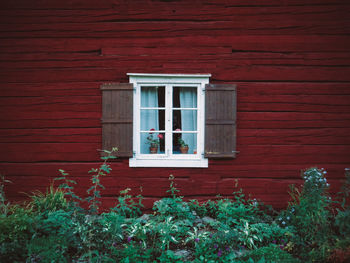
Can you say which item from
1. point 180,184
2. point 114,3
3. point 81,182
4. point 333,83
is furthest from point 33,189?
point 333,83

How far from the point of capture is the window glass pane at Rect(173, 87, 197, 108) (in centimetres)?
463

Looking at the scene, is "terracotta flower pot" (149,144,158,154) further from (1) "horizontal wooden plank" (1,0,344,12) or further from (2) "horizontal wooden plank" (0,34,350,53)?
(1) "horizontal wooden plank" (1,0,344,12)

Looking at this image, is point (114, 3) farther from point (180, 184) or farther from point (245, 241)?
point (245, 241)

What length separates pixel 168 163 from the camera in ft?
14.7

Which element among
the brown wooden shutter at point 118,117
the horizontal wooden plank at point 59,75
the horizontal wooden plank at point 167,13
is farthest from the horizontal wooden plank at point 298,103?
the horizontal wooden plank at point 59,75

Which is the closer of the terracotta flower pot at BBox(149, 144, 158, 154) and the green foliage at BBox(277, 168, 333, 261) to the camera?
the green foliage at BBox(277, 168, 333, 261)

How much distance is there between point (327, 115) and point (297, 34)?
57.7 inches

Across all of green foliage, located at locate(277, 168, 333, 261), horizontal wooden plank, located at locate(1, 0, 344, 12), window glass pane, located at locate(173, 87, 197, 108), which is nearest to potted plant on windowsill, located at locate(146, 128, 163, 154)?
window glass pane, located at locate(173, 87, 197, 108)

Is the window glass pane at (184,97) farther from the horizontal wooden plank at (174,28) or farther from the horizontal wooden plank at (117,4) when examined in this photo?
the horizontal wooden plank at (117,4)

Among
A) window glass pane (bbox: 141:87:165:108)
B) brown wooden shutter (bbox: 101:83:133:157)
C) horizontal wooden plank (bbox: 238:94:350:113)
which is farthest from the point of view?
window glass pane (bbox: 141:87:165:108)

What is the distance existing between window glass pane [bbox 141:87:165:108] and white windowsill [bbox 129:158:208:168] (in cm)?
96

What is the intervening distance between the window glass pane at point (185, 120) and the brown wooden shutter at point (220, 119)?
0.27 m

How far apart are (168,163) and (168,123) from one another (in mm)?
678

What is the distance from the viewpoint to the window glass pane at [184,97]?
15.2ft
